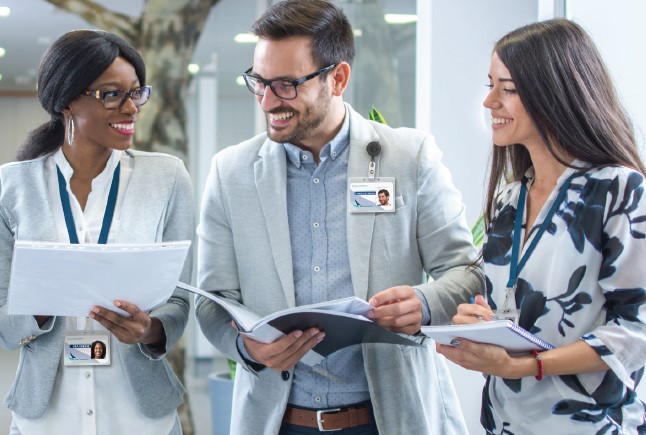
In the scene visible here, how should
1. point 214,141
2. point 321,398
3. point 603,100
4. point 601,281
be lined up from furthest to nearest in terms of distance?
1. point 214,141
2. point 321,398
3. point 603,100
4. point 601,281

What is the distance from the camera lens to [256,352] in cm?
202

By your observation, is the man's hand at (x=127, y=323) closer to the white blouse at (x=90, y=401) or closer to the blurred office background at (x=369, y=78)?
the white blouse at (x=90, y=401)

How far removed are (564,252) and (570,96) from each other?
0.36m

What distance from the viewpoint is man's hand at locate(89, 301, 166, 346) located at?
6.26 ft

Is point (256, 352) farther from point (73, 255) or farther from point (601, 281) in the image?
point (601, 281)

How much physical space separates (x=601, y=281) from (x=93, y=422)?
1321 mm

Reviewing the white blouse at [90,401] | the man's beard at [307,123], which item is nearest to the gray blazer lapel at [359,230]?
the man's beard at [307,123]

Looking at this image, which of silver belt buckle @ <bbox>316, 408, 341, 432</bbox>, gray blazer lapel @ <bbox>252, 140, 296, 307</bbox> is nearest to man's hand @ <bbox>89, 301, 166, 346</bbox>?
gray blazer lapel @ <bbox>252, 140, 296, 307</bbox>

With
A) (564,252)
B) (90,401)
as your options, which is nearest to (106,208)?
(90,401)

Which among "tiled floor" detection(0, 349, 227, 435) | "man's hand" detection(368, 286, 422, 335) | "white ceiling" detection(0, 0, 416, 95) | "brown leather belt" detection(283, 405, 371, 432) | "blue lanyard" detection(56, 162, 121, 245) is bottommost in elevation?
"tiled floor" detection(0, 349, 227, 435)

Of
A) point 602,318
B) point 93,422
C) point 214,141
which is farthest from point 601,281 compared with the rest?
point 214,141

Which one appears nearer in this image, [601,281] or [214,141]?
[601,281]

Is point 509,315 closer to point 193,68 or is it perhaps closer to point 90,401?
point 90,401

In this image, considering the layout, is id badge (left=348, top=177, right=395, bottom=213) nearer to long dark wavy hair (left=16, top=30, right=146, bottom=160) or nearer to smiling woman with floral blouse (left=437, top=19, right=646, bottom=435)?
smiling woman with floral blouse (left=437, top=19, right=646, bottom=435)
